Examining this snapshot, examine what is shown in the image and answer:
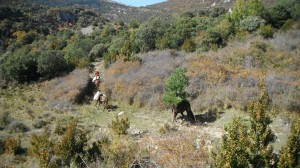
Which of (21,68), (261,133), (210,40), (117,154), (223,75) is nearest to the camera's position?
(261,133)

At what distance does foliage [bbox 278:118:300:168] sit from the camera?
820 centimetres

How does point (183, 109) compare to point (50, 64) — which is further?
point (50, 64)

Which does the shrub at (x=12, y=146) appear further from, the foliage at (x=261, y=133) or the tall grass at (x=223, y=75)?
the foliage at (x=261, y=133)

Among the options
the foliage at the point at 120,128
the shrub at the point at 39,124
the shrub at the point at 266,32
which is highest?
the shrub at the point at 266,32

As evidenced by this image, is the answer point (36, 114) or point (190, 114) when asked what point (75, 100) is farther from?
point (190, 114)

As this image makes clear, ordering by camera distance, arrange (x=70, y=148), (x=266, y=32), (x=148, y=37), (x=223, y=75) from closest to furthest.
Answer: (x=70, y=148)
(x=223, y=75)
(x=266, y=32)
(x=148, y=37)

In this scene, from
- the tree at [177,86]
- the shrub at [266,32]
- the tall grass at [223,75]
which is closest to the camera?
the tree at [177,86]

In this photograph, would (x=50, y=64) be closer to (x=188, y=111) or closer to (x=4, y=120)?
(x=4, y=120)

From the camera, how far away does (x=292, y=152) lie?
839cm

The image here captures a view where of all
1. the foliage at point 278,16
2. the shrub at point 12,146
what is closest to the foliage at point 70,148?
the shrub at point 12,146

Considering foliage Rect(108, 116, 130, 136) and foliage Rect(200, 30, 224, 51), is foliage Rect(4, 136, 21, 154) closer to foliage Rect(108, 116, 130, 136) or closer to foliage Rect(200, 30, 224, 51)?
foliage Rect(108, 116, 130, 136)

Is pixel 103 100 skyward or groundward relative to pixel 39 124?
skyward

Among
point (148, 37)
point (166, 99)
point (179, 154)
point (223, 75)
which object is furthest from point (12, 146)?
point (148, 37)

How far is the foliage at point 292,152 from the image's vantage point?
8203mm
